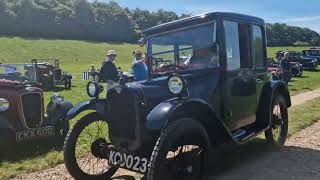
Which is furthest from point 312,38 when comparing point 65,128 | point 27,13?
point 65,128

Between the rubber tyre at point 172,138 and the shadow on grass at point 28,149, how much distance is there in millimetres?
3122

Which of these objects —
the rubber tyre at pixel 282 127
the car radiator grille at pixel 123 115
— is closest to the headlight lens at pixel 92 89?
the car radiator grille at pixel 123 115

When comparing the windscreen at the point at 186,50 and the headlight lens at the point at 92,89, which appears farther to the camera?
the windscreen at the point at 186,50

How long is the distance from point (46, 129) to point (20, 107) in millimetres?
581

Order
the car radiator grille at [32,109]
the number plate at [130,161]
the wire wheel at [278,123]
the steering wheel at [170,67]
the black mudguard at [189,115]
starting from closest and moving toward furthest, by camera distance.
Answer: the black mudguard at [189,115], the number plate at [130,161], the steering wheel at [170,67], the wire wheel at [278,123], the car radiator grille at [32,109]

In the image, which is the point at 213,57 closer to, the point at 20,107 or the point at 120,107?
the point at 120,107

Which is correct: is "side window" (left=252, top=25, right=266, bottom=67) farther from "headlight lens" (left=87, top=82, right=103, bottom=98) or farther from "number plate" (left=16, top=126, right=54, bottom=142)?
"number plate" (left=16, top=126, right=54, bottom=142)

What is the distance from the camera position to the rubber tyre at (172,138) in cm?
450

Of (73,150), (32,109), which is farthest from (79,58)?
(73,150)

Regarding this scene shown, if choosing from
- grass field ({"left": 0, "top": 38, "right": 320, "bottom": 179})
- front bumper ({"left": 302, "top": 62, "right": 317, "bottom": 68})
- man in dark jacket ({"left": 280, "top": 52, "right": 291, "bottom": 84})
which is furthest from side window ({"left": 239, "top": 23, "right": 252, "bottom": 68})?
front bumper ({"left": 302, "top": 62, "right": 317, "bottom": 68})

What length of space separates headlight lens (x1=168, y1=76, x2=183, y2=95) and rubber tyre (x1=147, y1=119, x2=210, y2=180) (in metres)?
0.35

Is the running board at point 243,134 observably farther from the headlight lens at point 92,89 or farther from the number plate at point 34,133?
the number plate at point 34,133

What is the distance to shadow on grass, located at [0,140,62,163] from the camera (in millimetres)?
6971

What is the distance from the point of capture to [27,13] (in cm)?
7069
